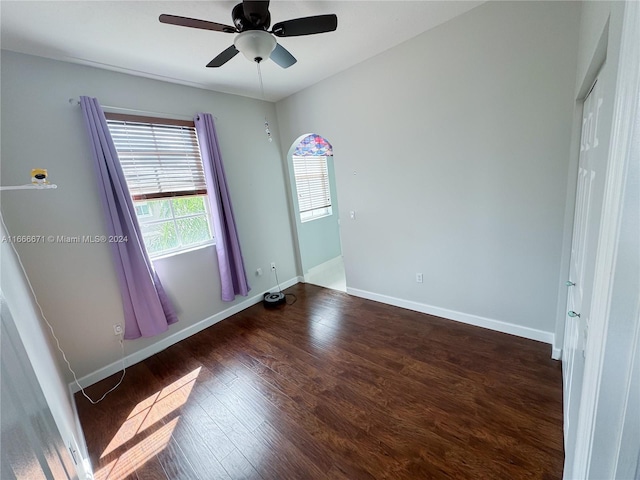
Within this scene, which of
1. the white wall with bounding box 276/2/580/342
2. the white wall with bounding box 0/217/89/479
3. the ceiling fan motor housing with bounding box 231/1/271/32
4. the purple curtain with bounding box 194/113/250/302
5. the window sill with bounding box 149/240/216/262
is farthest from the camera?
the purple curtain with bounding box 194/113/250/302

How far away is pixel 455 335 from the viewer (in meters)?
2.43

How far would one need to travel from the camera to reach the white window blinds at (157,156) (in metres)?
2.42

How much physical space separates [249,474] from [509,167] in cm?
279

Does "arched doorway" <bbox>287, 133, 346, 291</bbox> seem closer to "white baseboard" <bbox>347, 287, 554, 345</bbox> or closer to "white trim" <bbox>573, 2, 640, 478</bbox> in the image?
"white baseboard" <bbox>347, 287, 554, 345</bbox>

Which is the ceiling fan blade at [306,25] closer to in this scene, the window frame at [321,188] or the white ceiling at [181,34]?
the white ceiling at [181,34]

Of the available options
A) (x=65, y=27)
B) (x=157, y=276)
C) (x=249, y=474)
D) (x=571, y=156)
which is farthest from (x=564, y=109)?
(x=157, y=276)

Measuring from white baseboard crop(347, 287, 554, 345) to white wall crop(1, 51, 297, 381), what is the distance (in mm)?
2122

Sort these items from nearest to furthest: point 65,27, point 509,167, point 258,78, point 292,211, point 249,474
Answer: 1. point 249,474
2. point 65,27
3. point 509,167
4. point 258,78
5. point 292,211

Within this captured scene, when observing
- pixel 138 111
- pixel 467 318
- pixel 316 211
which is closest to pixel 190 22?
pixel 138 111

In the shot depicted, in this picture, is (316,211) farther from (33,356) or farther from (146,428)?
(33,356)

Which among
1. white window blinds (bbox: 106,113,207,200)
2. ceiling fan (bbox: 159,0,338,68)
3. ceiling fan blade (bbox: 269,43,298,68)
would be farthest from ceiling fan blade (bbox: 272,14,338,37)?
white window blinds (bbox: 106,113,207,200)

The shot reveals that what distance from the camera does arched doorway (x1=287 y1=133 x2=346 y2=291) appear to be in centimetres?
409

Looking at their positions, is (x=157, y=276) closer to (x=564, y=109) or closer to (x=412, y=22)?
(x=412, y=22)

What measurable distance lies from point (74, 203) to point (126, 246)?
0.51m
